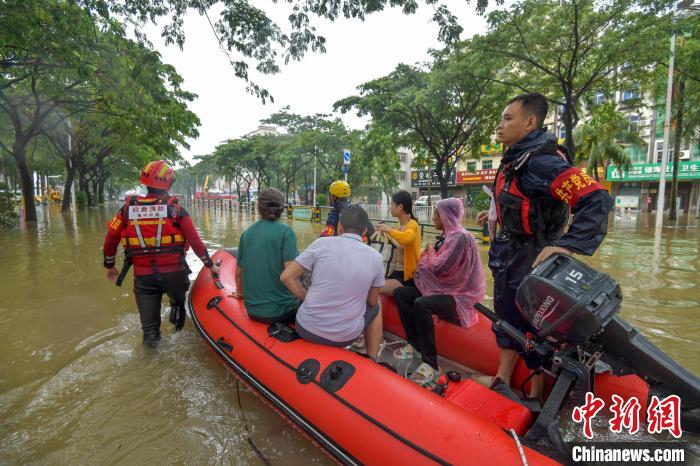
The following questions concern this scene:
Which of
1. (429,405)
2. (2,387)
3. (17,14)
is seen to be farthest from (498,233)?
(17,14)

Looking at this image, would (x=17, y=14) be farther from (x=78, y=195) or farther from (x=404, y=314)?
(x=78, y=195)

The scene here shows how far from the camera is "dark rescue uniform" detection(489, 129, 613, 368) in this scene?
180cm

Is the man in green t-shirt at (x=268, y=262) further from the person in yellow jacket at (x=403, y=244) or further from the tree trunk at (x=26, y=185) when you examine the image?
the tree trunk at (x=26, y=185)

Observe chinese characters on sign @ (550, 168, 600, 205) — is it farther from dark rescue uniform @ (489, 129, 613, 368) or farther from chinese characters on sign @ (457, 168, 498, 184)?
chinese characters on sign @ (457, 168, 498, 184)

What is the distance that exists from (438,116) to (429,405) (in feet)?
42.1

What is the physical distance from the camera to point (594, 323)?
5.31ft

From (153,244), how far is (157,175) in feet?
2.00

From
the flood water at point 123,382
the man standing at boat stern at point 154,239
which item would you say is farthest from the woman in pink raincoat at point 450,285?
the man standing at boat stern at point 154,239

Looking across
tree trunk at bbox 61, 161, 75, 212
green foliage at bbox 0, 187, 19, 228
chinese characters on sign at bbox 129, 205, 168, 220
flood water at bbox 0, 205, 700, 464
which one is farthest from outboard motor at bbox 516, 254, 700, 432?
tree trunk at bbox 61, 161, 75, 212

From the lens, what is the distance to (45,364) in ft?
10.8

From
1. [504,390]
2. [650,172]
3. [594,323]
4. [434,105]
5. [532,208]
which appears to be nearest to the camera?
[594,323]

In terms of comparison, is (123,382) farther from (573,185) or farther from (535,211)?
(573,185)

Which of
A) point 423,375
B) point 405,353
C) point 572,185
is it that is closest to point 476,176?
point 405,353

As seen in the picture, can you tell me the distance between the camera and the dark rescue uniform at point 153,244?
3139 millimetres
